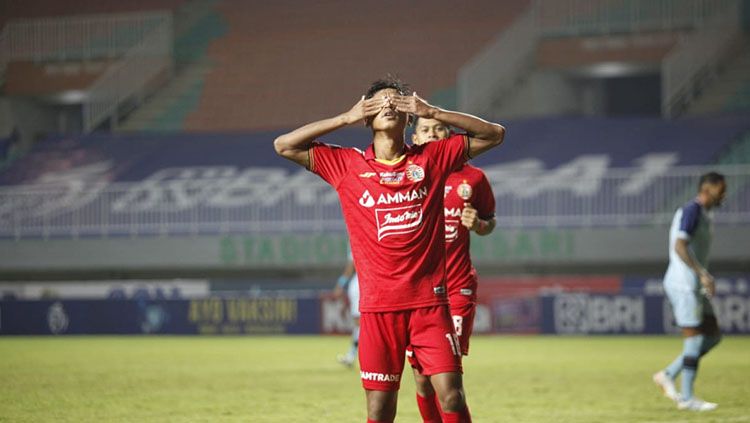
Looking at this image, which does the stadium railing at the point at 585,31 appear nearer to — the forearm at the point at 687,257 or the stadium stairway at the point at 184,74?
the stadium stairway at the point at 184,74

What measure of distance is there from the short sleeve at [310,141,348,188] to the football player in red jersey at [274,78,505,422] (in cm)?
5

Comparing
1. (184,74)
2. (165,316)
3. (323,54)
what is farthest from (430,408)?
(184,74)

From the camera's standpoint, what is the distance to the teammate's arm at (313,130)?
7.08 m

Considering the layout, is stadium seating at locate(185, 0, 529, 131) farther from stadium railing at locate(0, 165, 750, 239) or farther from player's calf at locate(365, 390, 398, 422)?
player's calf at locate(365, 390, 398, 422)

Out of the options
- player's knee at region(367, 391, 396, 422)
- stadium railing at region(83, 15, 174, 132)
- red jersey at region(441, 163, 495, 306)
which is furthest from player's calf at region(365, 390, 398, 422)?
stadium railing at region(83, 15, 174, 132)

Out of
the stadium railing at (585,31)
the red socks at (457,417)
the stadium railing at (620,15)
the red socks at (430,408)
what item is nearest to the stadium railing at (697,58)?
the stadium railing at (585,31)

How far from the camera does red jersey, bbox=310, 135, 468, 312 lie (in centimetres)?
727

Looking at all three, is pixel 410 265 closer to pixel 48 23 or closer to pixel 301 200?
pixel 301 200

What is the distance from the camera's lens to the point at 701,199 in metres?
12.6

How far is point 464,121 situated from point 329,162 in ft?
2.66

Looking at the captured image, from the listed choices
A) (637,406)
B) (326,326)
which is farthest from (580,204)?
(637,406)

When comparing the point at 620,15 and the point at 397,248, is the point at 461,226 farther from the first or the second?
the point at 620,15

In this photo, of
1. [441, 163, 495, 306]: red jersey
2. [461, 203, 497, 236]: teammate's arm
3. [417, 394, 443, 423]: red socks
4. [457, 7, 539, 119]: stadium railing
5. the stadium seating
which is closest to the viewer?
[417, 394, 443, 423]: red socks

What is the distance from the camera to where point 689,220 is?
1254 cm
